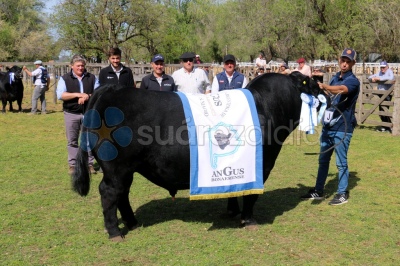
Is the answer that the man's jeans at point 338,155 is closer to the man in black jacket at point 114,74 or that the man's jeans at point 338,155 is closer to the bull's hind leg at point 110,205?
the bull's hind leg at point 110,205

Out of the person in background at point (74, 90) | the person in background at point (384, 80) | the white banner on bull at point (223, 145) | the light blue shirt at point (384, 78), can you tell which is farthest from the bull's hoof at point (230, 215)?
the light blue shirt at point (384, 78)

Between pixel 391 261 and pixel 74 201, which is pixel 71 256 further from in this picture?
pixel 391 261

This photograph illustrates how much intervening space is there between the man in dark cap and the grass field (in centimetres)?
177

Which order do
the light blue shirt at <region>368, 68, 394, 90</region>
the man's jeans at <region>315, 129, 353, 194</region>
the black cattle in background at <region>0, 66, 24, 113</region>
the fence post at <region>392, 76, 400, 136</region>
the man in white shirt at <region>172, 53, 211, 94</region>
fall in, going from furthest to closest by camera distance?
the black cattle in background at <region>0, 66, 24, 113</region> → the light blue shirt at <region>368, 68, 394, 90</region> → the fence post at <region>392, 76, 400, 136</region> → the man in white shirt at <region>172, 53, 211, 94</region> → the man's jeans at <region>315, 129, 353, 194</region>

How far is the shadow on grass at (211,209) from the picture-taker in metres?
5.61

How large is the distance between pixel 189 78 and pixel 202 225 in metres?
2.80

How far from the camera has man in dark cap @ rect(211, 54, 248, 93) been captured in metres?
7.25

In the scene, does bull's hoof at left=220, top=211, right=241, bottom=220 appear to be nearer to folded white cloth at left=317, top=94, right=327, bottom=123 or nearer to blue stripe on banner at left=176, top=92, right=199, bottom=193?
blue stripe on banner at left=176, top=92, right=199, bottom=193

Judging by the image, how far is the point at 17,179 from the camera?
751cm

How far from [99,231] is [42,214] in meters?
1.09

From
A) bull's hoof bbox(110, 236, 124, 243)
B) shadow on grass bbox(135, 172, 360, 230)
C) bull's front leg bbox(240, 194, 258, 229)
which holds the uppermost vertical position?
bull's front leg bbox(240, 194, 258, 229)

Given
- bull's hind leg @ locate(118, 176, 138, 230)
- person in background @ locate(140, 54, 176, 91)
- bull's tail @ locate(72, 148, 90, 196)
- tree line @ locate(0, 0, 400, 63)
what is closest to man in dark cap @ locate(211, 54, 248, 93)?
person in background @ locate(140, 54, 176, 91)

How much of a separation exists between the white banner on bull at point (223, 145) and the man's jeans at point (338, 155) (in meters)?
1.49

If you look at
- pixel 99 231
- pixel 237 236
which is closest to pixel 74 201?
pixel 99 231
